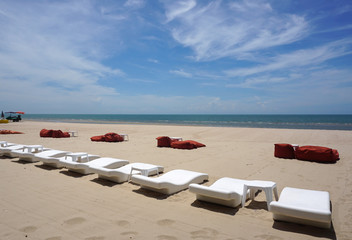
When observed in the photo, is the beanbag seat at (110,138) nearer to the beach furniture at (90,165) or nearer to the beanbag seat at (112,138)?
the beanbag seat at (112,138)

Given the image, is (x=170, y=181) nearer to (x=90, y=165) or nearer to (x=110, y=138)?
(x=90, y=165)

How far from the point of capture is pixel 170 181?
4.95 metres

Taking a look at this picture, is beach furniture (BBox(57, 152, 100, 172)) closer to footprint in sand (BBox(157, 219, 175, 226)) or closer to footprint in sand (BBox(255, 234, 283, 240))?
footprint in sand (BBox(157, 219, 175, 226))

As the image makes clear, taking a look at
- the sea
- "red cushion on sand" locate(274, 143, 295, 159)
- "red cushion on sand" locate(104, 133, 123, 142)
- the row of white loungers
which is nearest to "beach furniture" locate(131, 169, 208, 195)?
the row of white loungers

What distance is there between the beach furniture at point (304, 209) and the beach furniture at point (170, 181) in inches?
73.7

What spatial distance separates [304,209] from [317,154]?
5.60 m

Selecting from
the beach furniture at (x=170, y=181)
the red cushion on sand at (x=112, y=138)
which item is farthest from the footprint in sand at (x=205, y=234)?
the red cushion on sand at (x=112, y=138)

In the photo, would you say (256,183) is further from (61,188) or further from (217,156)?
(217,156)

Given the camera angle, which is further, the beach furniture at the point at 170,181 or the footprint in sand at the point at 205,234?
the beach furniture at the point at 170,181

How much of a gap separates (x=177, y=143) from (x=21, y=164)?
5774 millimetres

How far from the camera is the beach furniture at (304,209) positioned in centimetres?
305

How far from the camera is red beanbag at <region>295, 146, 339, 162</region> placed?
7708 millimetres

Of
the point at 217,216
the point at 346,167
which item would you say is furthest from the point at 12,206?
the point at 346,167

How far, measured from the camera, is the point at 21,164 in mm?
7289
